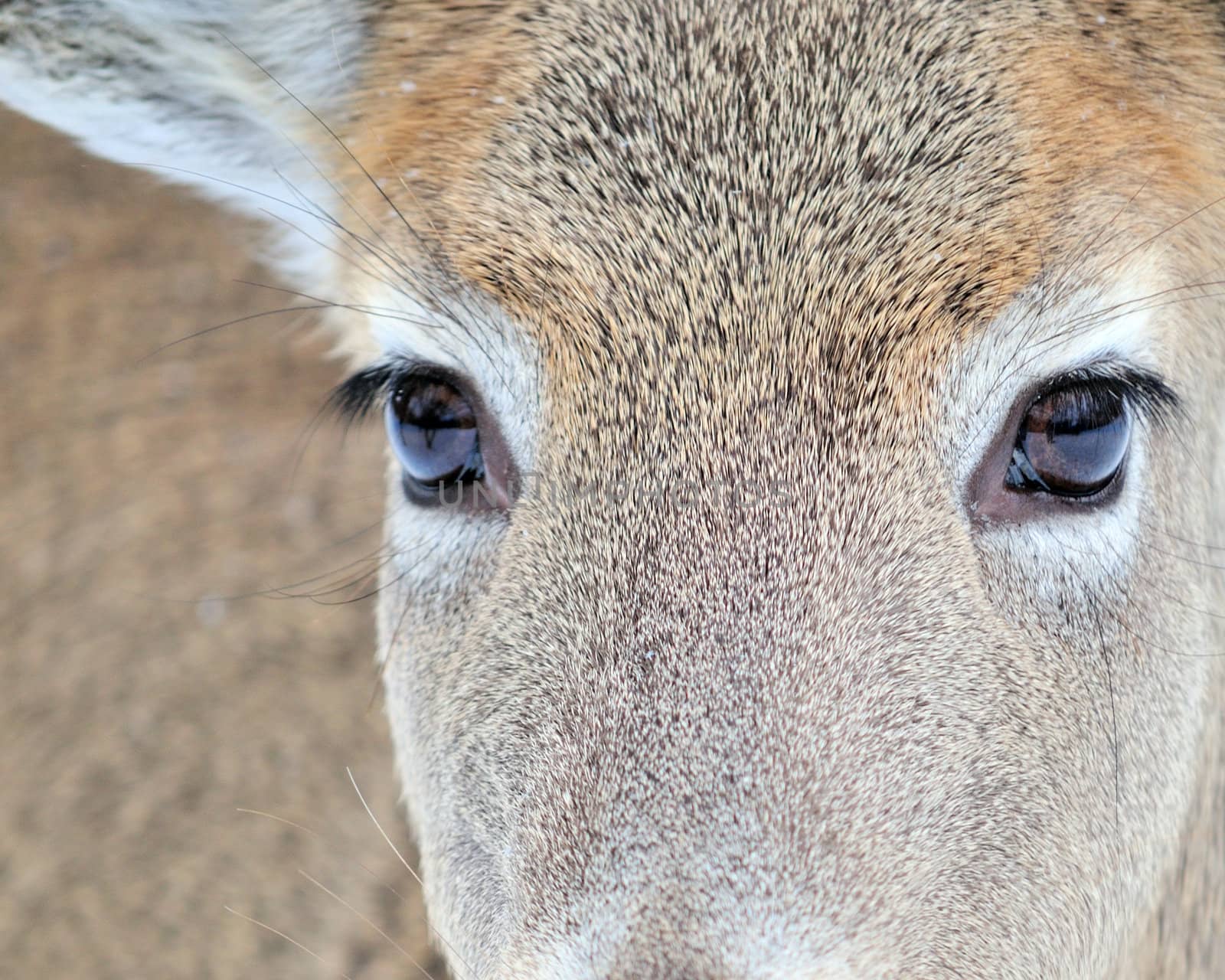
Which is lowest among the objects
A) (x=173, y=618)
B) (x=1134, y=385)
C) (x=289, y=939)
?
(x=289, y=939)

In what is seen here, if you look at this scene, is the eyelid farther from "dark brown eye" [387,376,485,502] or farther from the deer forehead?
"dark brown eye" [387,376,485,502]

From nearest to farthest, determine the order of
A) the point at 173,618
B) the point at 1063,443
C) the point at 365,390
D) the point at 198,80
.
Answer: the point at 1063,443, the point at 365,390, the point at 198,80, the point at 173,618

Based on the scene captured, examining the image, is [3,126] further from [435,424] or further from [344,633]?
[435,424]

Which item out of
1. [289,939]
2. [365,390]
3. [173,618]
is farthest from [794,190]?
[173,618]

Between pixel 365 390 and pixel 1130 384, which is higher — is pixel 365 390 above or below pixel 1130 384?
below

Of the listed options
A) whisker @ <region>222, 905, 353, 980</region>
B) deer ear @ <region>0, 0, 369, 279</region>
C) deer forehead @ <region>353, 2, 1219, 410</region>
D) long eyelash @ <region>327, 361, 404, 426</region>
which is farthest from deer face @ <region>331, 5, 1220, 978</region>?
whisker @ <region>222, 905, 353, 980</region>

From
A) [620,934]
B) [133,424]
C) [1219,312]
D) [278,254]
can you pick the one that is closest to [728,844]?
[620,934]

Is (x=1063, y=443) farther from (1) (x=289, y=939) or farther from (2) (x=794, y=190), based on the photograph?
(1) (x=289, y=939)
